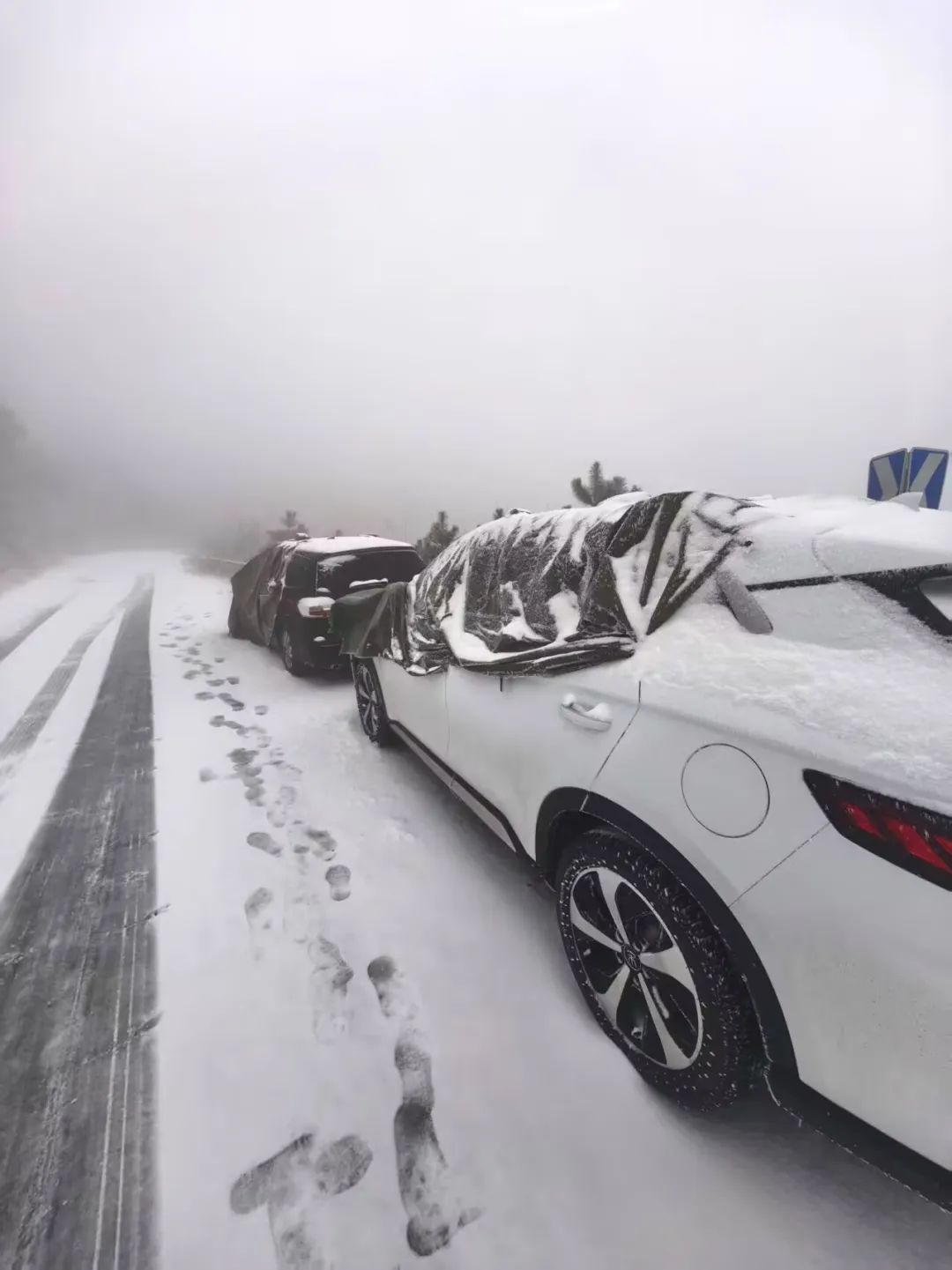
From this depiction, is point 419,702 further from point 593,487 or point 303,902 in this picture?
point 593,487

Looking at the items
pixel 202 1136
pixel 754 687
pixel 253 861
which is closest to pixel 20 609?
pixel 253 861

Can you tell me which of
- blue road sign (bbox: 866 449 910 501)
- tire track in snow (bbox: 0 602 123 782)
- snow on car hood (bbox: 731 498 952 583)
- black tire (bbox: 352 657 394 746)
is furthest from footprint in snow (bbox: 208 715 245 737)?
blue road sign (bbox: 866 449 910 501)

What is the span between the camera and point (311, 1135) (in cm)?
→ 139

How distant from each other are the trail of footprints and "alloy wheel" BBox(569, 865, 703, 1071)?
588mm

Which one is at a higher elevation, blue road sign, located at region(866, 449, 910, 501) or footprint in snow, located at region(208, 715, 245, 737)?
blue road sign, located at region(866, 449, 910, 501)

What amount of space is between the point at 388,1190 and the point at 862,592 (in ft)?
6.08

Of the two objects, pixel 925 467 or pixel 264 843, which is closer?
pixel 264 843

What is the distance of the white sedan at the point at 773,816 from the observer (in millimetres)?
906

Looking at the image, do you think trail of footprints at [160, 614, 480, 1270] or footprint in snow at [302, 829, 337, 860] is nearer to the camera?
trail of footprints at [160, 614, 480, 1270]

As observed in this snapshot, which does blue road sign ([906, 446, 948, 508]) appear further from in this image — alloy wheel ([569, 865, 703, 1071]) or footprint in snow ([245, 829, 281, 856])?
footprint in snow ([245, 829, 281, 856])

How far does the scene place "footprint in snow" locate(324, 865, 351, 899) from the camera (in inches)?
90.5

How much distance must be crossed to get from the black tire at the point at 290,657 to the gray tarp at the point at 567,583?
109 inches

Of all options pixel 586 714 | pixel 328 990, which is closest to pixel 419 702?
pixel 328 990

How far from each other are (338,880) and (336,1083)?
0.91m
